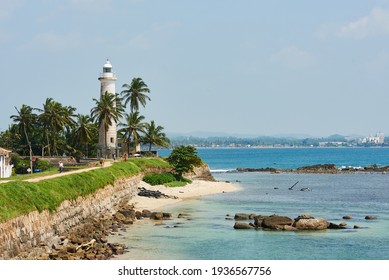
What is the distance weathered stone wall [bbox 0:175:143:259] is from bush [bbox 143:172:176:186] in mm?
16971

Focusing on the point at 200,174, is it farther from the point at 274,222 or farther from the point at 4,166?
the point at 274,222

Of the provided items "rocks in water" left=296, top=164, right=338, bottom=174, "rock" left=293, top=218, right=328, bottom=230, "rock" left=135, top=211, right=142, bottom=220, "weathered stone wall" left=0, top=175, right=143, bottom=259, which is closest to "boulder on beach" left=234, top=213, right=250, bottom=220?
"rock" left=293, top=218, right=328, bottom=230

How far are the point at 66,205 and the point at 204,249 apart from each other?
8.47 meters

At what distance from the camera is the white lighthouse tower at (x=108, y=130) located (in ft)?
239

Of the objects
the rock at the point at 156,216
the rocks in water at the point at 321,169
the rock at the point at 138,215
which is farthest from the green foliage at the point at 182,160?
the rocks in water at the point at 321,169

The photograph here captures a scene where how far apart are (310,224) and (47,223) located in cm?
1659

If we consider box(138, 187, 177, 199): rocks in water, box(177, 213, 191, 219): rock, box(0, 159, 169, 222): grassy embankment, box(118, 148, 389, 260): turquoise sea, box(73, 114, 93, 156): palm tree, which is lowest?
box(118, 148, 389, 260): turquoise sea

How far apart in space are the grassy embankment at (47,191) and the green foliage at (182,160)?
2040 cm

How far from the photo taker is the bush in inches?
2544

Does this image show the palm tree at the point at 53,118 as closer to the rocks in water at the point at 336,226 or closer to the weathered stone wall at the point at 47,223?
the weathered stone wall at the point at 47,223

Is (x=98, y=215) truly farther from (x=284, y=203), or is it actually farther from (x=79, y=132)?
(x=79, y=132)

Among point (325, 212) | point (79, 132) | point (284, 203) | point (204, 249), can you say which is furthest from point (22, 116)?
point (204, 249)

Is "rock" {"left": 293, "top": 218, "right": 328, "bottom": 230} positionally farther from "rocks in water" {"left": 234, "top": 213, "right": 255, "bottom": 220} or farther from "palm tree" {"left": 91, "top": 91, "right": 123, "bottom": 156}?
"palm tree" {"left": 91, "top": 91, "right": 123, "bottom": 156}

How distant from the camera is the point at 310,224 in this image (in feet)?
128
